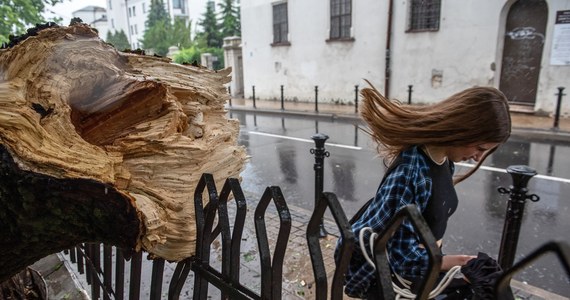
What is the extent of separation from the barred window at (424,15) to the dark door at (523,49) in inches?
80.5

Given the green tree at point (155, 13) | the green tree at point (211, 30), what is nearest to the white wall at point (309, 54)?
the green tree at point (211, 30)

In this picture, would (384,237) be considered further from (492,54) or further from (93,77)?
(492,54)

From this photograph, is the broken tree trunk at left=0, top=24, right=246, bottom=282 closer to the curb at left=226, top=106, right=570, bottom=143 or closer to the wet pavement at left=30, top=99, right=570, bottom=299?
the wet pavement at left=30, top=99, right=570, bottom=299

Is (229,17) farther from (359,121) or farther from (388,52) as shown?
(359,121)

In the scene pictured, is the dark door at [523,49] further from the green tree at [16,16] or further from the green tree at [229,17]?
the green tree at [229,17]

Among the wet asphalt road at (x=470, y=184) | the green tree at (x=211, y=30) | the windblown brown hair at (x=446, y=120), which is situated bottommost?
the wet asphalt road at (x=470, y=184)

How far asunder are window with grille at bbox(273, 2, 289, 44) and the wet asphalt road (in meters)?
7.65

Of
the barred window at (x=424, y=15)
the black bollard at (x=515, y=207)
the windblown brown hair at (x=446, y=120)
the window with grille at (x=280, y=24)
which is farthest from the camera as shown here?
the window with grille at (x=280, y=24)

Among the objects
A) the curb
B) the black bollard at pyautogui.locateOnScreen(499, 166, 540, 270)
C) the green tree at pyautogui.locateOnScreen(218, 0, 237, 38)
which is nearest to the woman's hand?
the black bollard at pyautogui.locateOnScreen(499, 166, 540, 270)

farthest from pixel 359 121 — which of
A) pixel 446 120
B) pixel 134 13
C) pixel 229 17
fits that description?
pixel 134 13

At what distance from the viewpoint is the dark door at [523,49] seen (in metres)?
10.7

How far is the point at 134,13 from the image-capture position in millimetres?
59781

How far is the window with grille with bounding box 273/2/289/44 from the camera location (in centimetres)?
1697

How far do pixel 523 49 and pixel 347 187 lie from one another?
8.26 meters
